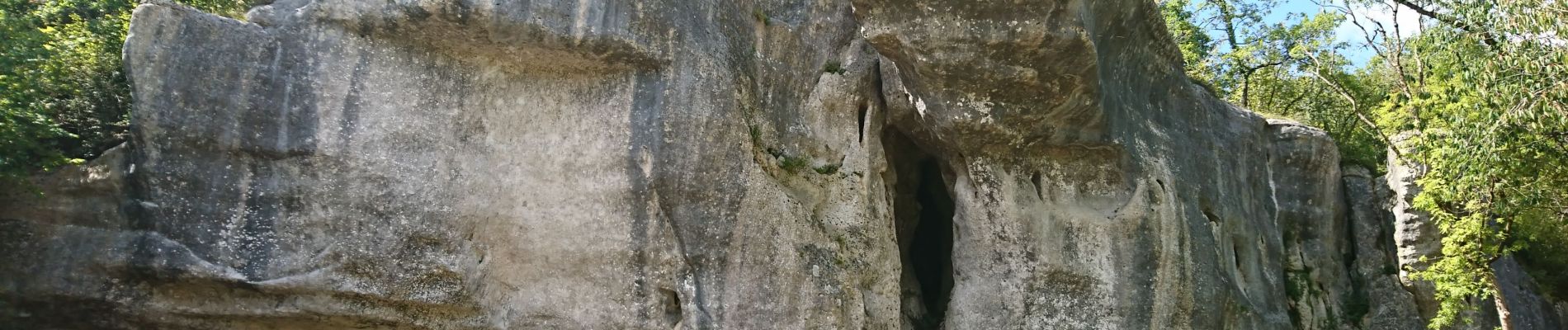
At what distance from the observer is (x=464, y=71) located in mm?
8039


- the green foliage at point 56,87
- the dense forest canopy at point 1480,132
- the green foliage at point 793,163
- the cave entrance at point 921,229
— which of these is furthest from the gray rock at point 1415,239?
the green foliage at point 56,87

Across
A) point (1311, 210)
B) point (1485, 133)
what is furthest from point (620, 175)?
point (1485, 133)

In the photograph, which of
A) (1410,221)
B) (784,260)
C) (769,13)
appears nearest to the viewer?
(784,260)

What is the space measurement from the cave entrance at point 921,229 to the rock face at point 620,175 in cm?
23

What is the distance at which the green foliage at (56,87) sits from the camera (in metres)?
7.06

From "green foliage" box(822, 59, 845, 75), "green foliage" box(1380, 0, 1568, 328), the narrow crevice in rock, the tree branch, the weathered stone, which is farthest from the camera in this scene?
the weathered stone

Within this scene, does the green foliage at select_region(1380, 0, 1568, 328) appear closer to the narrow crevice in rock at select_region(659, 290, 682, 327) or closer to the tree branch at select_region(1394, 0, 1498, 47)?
the tree branch at select_region(1394, 0, 1498, 47)

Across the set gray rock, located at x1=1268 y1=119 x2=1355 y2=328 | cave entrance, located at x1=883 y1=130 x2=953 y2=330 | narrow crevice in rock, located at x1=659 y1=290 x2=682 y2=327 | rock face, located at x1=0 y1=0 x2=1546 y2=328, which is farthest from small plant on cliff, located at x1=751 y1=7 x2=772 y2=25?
gray rock, located at x1=1268 y1=119 x2=1355 y2=328

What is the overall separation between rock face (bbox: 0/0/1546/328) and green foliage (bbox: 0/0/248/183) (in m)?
0.36

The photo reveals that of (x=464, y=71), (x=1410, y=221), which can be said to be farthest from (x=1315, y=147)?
(x=464, y=71)

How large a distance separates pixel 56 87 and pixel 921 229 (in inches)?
→ 297

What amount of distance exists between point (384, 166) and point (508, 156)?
884mm

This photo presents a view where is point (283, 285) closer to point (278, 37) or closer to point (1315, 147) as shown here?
point (278, 37)

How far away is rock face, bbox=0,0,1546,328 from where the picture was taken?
23.5 ft
